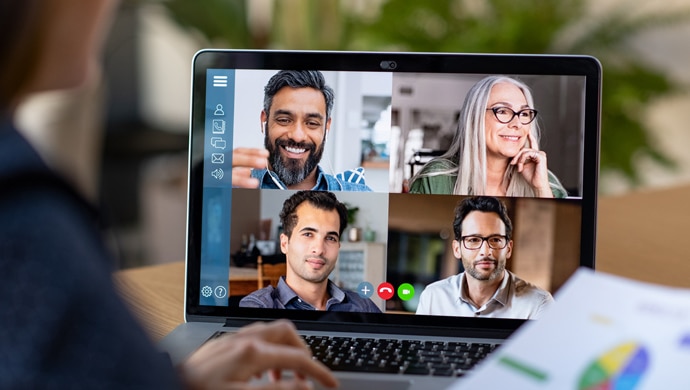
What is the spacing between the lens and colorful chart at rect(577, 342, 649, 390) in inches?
19.4

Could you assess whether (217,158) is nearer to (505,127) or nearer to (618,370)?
(505,127)

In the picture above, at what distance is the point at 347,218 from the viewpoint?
0.94m

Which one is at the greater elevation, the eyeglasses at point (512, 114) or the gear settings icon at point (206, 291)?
the eyeglasses at point (512, 114)

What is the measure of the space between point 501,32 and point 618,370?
2.85 meters

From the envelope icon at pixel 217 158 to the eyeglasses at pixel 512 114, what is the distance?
1.08ft

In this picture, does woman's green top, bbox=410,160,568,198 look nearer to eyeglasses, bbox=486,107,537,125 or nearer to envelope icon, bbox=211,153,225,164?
eyeglasses, bbox=486,107,537,125

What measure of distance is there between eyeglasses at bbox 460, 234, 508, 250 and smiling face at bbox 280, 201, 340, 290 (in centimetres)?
15

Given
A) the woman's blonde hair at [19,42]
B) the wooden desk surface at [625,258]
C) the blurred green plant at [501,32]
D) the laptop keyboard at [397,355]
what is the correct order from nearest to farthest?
the woman's blonde hair at [19,42] → the laptop keyboard at [397,355] → the wooden desk surface at [625,258] → the blurred green plant at [501,32]

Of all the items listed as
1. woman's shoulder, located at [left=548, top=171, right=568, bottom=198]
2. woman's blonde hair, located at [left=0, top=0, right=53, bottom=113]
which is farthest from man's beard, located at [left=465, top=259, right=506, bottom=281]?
woman's blonde hair, located at [left=0, top=0, right=53, bottom=113]

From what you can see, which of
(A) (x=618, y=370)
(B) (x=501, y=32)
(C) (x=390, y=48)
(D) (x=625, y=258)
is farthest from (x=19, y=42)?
(C) (x=390, y=48)

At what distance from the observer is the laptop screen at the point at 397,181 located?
92cm

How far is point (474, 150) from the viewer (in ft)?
3.05

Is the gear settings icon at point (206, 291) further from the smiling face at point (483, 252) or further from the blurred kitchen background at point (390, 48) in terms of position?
the blurred kitchen background at point (390, 48)

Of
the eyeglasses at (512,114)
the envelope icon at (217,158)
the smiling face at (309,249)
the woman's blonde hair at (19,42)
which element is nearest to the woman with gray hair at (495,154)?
the eyeglasses at (512,114)
